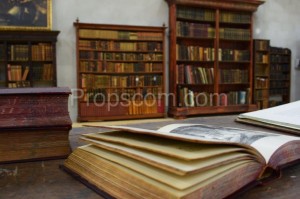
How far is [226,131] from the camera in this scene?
817mm

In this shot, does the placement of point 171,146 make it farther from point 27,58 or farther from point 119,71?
point 119,71

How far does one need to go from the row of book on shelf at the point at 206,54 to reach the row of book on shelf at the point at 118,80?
62cm

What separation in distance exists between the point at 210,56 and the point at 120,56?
1.76m

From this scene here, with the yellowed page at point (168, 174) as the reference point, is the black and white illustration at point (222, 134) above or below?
above

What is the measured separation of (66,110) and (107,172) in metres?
0.27

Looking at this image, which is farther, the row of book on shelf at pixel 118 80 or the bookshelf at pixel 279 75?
the bookshelf at pixel 279 75

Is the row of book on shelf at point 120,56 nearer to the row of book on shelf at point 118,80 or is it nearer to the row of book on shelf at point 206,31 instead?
the row of book on shelf at point 118,80

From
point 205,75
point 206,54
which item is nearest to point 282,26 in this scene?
point 206,54

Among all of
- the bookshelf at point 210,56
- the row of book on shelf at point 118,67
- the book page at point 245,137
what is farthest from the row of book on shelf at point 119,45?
the book page at point 245,137

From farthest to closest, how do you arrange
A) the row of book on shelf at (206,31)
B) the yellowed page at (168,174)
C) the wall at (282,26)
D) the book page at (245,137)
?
the wall at (282,26) → the row of book on shelf at (206,31) → the book page at (245,137) → the yellowed page at (168,174)

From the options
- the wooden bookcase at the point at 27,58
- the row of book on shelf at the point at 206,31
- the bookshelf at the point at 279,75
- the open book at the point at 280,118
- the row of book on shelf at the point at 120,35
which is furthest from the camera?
the bookshelf at the point at 279,75

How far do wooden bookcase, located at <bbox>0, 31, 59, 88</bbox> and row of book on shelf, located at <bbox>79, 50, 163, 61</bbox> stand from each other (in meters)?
0.55

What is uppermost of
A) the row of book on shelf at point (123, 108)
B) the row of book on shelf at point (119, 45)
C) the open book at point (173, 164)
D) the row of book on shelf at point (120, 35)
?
the row of book on shelf at point (120, 35)

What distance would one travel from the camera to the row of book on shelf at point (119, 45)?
5148mm
